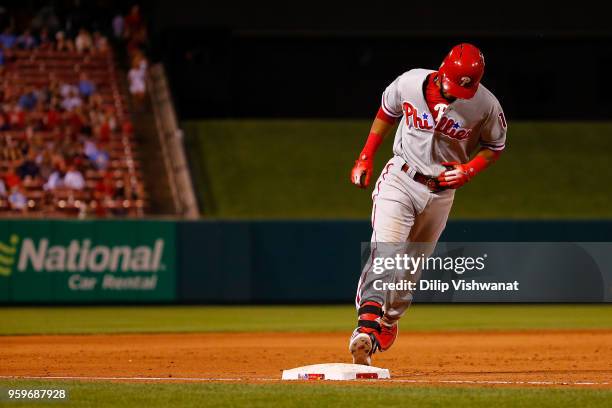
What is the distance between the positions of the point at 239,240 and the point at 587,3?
45.8 ft

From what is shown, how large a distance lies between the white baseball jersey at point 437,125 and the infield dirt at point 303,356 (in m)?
1.53

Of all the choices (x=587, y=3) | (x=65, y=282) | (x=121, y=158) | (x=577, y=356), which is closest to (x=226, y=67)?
(x=121, y=158)

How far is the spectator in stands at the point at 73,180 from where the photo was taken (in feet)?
62.5

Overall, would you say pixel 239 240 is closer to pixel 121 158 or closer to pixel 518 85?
pixel 121 158

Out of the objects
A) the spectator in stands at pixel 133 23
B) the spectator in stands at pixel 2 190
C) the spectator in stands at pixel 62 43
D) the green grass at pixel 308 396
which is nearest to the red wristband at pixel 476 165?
the green grass at pixel 308 396

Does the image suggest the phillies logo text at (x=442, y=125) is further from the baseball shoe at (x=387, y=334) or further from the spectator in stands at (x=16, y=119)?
the spectator in stands at (x=16, y=119)

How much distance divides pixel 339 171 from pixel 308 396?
17.3 meters

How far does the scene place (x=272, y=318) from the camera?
15.4 metres

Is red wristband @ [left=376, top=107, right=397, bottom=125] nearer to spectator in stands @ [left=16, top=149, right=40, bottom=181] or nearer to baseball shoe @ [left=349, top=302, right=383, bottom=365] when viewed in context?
baseball shoe @ [left=349, top=302, right=383, bottom=365]

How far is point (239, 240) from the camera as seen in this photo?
56.6 ft

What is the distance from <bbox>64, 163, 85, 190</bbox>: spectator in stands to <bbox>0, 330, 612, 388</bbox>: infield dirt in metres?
7.01

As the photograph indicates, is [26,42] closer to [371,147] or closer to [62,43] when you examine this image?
[62,43]

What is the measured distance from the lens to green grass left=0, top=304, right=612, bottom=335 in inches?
540

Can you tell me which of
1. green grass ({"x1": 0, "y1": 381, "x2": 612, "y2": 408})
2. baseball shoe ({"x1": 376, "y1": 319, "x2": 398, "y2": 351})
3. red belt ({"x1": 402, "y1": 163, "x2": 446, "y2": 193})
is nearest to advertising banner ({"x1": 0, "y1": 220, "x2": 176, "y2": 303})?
baseball shoe ({"x1": 376, "y1": 319, "x2": 398, "y2": 351})
